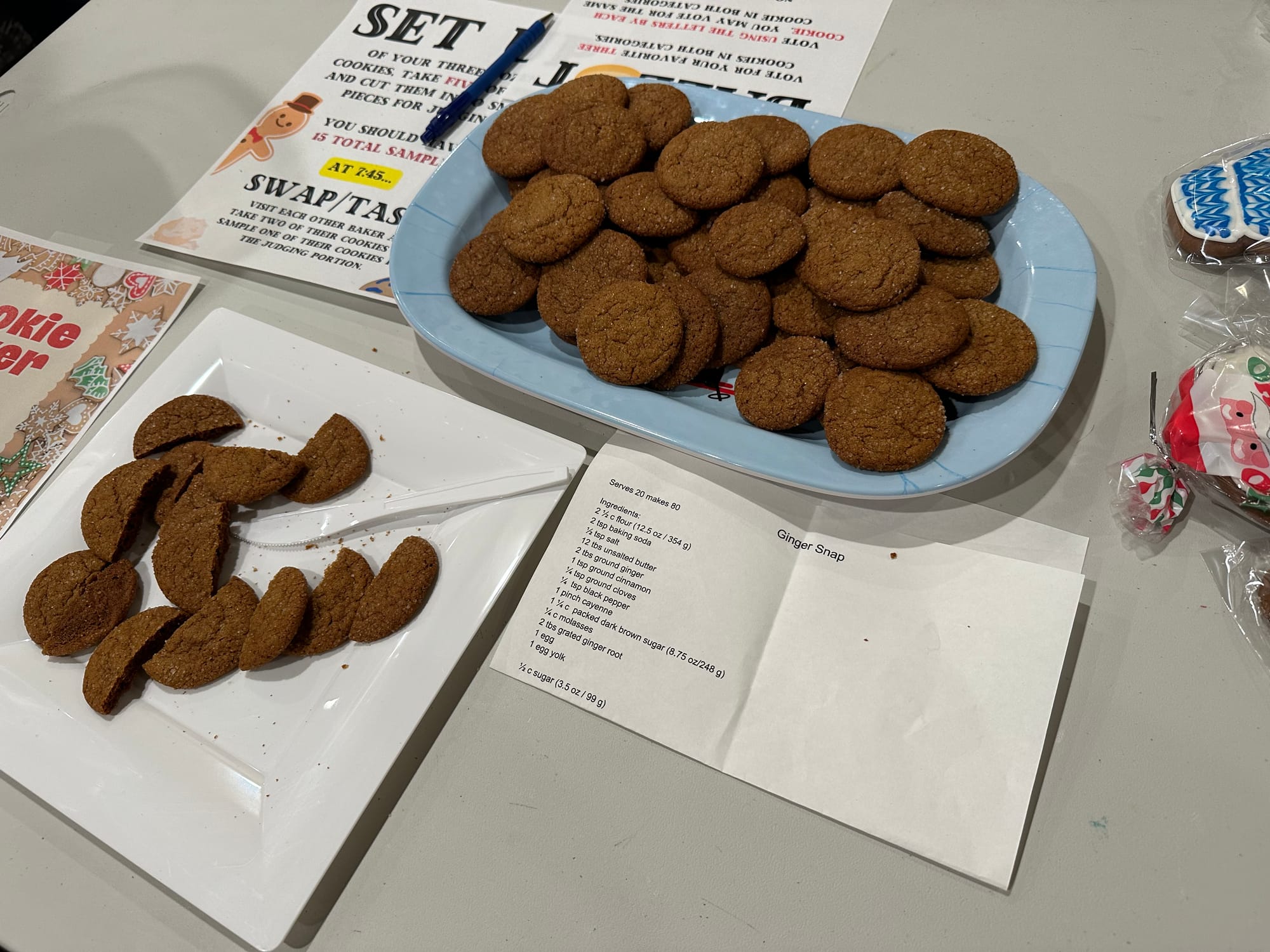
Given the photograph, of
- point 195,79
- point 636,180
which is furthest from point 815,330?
point 195,79

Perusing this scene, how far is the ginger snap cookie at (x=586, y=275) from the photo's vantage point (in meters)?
0.78

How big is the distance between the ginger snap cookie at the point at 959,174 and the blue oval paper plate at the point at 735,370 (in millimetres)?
39

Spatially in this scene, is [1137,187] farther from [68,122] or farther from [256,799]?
[68,122]

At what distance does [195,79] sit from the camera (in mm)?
1263

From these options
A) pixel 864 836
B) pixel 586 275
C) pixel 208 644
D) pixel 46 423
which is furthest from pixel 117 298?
pixel 864 836

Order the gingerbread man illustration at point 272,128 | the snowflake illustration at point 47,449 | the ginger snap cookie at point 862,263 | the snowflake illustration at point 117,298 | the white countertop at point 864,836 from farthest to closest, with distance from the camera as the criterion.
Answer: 1. the gingerbread man illustration at point 272,128
2. the snowflake illustration at point 117,298
3. the snowflake illustration at point 47,449
4. the ginger snap cookie at point 862,263
5. the white countertop at point 864,836

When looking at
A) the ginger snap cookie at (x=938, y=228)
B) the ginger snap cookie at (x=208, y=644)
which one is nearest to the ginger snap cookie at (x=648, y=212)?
the ginger snap cookie at (x=938, y=228)

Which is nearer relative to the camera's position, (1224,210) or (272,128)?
(1224,210)

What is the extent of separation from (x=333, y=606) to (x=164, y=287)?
61cm

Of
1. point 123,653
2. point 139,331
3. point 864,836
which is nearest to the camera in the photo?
point 864,836

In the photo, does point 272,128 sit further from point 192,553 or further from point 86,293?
point 192,553

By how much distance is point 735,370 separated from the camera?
0.80m

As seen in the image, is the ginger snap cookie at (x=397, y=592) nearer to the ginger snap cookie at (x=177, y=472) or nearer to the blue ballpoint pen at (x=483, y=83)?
the ginger snap cookie at (x=177, y=472)

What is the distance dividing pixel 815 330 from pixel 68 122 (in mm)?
1334
